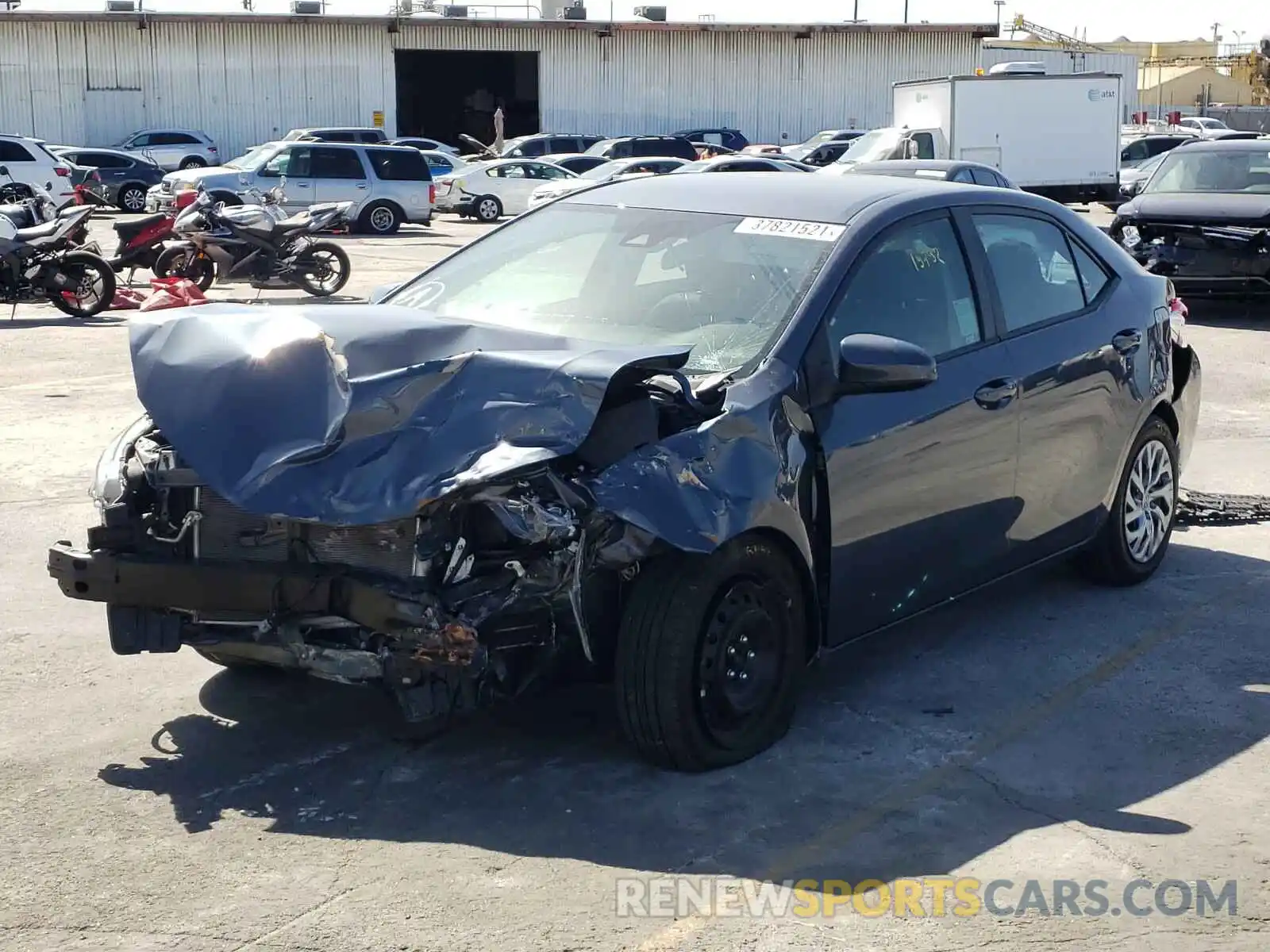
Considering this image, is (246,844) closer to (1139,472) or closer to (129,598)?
(129,598)

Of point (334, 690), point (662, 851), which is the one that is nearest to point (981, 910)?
point (662, 851)

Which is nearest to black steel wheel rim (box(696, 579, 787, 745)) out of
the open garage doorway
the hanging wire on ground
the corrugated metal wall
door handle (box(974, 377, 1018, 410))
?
door handle (box(974, 377, 1018, 410))

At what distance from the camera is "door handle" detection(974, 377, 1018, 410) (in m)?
5.39

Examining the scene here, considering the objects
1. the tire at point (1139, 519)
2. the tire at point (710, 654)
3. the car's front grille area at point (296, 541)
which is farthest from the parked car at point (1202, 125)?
the car's front grille area at point (296, 541)

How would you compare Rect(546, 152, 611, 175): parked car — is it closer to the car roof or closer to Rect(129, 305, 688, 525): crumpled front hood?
the car roof

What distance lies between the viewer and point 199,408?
4398mm

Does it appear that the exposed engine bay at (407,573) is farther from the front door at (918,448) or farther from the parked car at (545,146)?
the parked car at (545,146)

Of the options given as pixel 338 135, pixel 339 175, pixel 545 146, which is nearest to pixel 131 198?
pixel 338 135

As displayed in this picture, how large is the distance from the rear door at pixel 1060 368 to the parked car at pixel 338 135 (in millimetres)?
32045

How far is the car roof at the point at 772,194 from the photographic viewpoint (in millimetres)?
5391

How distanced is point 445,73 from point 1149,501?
50.8 metres

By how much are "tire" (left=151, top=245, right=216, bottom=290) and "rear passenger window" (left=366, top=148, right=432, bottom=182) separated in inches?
464

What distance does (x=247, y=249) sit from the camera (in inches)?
687

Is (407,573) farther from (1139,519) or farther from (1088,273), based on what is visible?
(1139,519)
